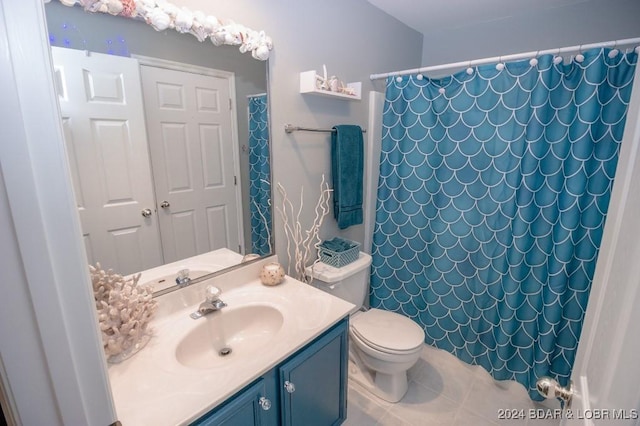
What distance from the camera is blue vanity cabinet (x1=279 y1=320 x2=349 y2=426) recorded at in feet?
3.73

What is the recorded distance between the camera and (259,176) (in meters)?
1.55

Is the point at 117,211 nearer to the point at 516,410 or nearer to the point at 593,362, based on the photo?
the point at 593,362

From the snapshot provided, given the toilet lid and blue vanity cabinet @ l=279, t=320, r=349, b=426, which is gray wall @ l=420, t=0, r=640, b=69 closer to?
the toilet lid

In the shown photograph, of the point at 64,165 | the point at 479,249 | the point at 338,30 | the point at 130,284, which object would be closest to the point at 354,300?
the point at 479,249

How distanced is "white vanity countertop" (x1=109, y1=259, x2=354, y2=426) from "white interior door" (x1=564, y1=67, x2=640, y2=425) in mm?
783

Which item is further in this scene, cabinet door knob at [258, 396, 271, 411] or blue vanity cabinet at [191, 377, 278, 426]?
cabinet door knob at [258, 396, 271, 411]

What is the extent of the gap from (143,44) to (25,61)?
0.92 metres

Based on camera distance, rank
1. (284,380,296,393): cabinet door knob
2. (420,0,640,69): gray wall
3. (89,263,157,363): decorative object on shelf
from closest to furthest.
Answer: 1. (89,263,157,363): decorative object on shelf
2. (284,380,296,393): cabinet door knob
3. (420,0,640,69): gray wall

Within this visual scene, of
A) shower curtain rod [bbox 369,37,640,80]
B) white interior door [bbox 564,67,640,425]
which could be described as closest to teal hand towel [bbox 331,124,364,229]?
shower curtain rod [bbox 369,37,640,80]

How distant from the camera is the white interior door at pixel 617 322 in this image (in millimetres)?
456

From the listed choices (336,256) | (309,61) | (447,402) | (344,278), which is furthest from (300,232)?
(447,402)

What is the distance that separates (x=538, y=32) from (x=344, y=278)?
199cm

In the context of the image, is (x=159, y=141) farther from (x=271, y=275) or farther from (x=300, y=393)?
(x=300, y=393)

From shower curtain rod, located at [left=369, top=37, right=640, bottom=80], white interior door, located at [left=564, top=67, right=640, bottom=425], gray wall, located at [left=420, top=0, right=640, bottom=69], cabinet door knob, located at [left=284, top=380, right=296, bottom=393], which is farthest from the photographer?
gray wall, located at [left=420, top=0, right=640, bottom=69]
